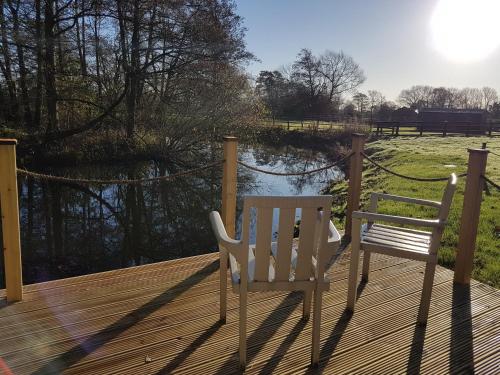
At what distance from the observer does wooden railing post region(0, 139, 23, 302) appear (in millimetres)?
2453

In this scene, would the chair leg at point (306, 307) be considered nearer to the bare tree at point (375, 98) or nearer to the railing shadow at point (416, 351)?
the railing shadow at point (416, 351)

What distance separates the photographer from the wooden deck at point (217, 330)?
202cm

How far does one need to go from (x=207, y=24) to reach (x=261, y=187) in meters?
6.48

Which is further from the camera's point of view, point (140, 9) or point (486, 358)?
point (140, 9)

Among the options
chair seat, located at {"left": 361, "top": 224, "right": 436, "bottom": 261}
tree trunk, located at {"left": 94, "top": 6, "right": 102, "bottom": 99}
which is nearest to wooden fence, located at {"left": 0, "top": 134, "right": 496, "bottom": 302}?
chair seat, located at {"left": 361, "top": 224, "right": 436, "bottom": 261}

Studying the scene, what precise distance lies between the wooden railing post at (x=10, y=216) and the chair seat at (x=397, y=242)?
2368 millimetres

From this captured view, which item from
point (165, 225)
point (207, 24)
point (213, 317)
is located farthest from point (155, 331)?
point (207, 24)

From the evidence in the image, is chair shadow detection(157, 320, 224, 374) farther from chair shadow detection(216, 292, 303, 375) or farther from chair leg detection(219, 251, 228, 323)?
chair shadow detection(216, 292, 303, 375)

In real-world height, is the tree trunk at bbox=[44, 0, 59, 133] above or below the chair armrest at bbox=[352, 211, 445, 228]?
above

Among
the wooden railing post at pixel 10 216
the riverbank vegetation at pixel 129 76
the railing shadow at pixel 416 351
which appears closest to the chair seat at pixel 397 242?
the railing shadow at pixel 416 351

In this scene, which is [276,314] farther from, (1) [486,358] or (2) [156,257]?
(2) [156,257]

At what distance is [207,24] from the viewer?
13641 mm

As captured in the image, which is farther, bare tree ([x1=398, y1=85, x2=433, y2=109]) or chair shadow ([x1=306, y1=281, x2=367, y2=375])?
bare tree ([x1=398, y1=85, x2=433, y2=109])

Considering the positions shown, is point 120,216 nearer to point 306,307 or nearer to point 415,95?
point 306,307
